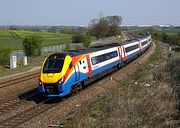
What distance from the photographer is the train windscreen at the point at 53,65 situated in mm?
15957

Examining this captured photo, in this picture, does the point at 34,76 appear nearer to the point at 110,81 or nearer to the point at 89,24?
the point at 110,81

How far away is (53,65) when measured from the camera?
16281 millimetres

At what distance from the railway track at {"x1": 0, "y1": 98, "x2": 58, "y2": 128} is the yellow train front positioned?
0.64 m

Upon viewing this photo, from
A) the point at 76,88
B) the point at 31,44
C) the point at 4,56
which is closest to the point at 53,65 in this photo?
the point at 76,88

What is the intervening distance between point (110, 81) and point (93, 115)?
9166mm

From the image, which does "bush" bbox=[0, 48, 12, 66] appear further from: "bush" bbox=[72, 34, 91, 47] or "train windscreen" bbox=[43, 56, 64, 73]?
"bush" bbox=[72, 34, 91, 47]

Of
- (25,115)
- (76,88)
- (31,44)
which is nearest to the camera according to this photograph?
(25,115)

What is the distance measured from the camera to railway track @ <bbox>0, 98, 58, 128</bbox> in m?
12.6

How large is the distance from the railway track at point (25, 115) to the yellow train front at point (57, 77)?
637 mm

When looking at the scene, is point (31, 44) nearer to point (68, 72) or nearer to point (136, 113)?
point (68, 72)

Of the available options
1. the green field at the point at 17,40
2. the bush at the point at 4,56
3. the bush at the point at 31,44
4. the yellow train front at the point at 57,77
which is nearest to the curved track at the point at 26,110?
the yellow train front at the point at 57,77

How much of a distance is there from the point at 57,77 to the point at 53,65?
1.02m

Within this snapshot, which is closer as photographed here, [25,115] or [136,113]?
[136,113]

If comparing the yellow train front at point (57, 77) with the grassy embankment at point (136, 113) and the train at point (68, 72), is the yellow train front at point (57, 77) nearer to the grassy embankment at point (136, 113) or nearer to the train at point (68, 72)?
the train at point (68, 72)
